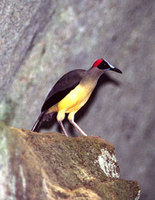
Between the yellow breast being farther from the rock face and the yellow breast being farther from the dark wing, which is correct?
the rock face

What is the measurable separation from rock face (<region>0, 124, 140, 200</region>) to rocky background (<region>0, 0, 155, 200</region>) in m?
1.07

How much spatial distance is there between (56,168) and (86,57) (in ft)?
6.08

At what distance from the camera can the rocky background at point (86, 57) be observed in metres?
3.45

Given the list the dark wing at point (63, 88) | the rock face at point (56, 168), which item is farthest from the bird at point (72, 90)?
the rock face at point (56, 168)

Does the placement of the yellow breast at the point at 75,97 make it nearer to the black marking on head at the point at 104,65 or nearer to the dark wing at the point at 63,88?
the dark wing at the point at 63,88

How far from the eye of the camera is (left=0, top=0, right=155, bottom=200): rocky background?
3.45 meters

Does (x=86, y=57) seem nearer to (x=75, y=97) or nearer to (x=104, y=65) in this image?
(x=104, y=65)

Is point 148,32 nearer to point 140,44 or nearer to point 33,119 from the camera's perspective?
point 140,44

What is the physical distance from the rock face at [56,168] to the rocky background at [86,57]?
42.3 inches

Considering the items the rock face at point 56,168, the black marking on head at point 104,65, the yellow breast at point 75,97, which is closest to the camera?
the rock face at point 56,168

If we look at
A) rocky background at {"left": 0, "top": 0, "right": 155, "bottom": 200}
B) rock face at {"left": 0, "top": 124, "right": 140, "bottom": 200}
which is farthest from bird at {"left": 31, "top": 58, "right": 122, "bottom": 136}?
rock face at {"left": 0, "top": 124, "right": 140, "bottom": 200}

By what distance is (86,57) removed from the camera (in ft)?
12.7

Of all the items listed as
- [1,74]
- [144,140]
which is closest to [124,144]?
[144,140]

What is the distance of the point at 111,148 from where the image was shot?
9.90ft
